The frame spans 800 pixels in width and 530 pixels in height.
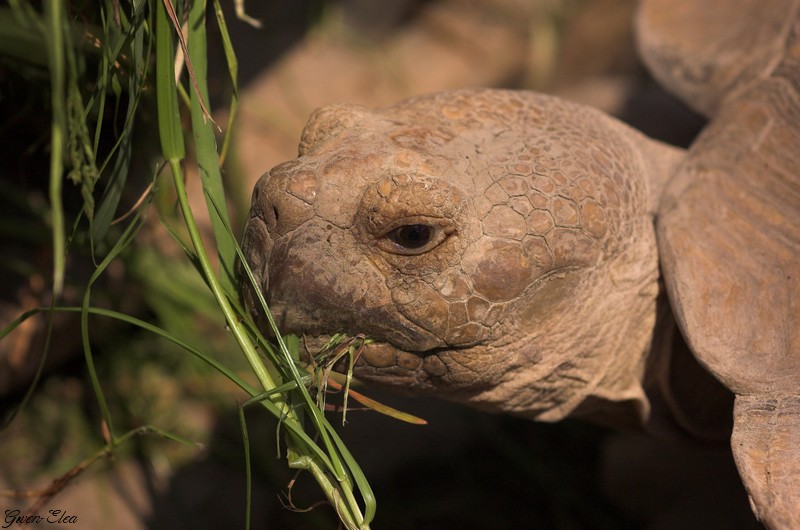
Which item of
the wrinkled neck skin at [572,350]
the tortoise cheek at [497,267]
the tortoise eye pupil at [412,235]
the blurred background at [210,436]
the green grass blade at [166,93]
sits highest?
the green grass blade at [166,93]

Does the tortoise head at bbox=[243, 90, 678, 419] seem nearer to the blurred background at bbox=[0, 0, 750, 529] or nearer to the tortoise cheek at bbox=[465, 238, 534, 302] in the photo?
the tortoise cheek at bbox=[465, 238, 534, 302]

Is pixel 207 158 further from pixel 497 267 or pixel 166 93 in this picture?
pixel 497 267

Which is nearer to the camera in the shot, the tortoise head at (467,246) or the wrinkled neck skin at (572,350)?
the tortoise head at (467,246)

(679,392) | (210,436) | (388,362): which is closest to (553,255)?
(388,362)

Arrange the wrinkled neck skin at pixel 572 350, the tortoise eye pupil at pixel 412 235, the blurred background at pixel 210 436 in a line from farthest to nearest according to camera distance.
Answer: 1. the blurred background at pixel 210 436
2. the wrinkled neck skin at pixel 572 350
3. the tortoise eye pupil at pixel 412 235

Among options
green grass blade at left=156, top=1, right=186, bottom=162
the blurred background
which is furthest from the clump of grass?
the blurred background

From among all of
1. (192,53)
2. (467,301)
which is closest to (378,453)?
(467,301)

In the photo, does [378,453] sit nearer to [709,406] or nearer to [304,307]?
[709,406]

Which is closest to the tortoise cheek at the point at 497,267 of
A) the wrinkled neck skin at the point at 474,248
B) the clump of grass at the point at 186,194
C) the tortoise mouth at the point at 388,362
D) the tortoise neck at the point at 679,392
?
the wrinkled neck skin at the point at 474,248

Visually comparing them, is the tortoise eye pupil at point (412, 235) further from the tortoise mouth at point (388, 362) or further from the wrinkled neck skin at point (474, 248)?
the tortoise mouth at point (388, 362)
